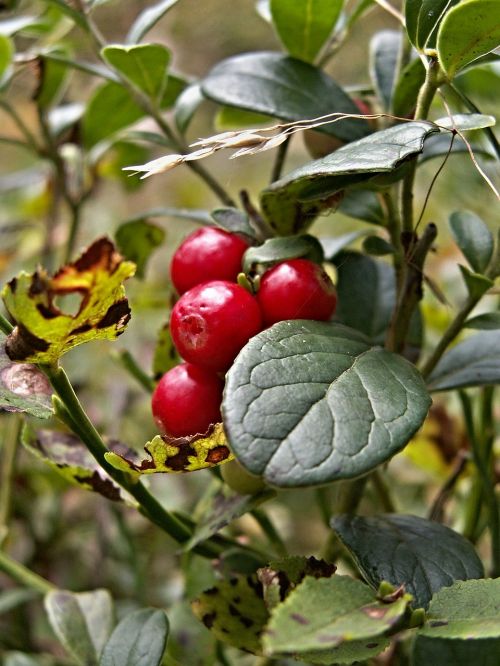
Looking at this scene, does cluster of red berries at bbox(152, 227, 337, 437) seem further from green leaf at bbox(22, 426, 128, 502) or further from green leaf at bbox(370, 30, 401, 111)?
green leaf at bbox(370, 30, 401, 111)

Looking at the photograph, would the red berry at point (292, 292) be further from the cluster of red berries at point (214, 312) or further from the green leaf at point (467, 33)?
the green leaf at point (467, 33)

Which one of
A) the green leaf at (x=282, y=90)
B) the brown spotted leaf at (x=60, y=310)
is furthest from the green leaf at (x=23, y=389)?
the green leaf at (x=282, y=90)

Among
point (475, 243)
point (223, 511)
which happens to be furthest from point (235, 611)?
point (475, 243)

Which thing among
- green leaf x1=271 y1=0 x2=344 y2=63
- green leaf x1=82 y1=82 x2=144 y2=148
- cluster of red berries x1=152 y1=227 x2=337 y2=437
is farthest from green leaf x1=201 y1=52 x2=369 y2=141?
green leaf x1=82 y1=82 x2=144 y2=148

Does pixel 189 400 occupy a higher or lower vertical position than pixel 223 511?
higher

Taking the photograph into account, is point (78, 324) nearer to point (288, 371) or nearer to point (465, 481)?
point (288, 371)

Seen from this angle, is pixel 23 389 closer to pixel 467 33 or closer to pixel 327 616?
pixel 327 616
